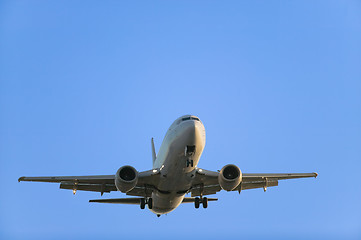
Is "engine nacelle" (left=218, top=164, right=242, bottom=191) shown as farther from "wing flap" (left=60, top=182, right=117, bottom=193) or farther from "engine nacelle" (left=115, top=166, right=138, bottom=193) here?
"wing flap" (left=60, top=182, right=117, bottom=193)

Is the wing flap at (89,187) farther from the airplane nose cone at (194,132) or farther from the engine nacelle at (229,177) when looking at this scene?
the airplane nose cone at (194,132)

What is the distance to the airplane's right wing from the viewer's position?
3026cm

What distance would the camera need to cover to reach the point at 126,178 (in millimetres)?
28031

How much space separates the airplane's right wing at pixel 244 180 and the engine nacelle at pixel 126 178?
429 cm

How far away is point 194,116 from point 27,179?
11.9 metres

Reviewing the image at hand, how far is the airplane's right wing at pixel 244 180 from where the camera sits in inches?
1191

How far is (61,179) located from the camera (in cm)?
3031

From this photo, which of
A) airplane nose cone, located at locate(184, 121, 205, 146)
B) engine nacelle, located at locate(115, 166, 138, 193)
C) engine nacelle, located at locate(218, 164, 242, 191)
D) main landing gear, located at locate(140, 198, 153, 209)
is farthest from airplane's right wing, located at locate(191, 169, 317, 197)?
engine nacelle, located at locate(115, 166, 138, 193)

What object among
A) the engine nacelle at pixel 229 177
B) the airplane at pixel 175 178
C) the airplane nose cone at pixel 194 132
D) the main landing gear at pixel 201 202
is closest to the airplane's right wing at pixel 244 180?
the airplane at pixel 175 178

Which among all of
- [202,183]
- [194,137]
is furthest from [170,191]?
[194,137]

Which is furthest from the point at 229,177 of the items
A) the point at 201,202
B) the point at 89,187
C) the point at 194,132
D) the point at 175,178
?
the point at 89,187

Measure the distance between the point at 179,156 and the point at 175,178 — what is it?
7.25 ft

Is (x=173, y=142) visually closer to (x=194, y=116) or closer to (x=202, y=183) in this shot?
(x=194, y=116)

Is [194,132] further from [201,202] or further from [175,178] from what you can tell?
[201,202]
